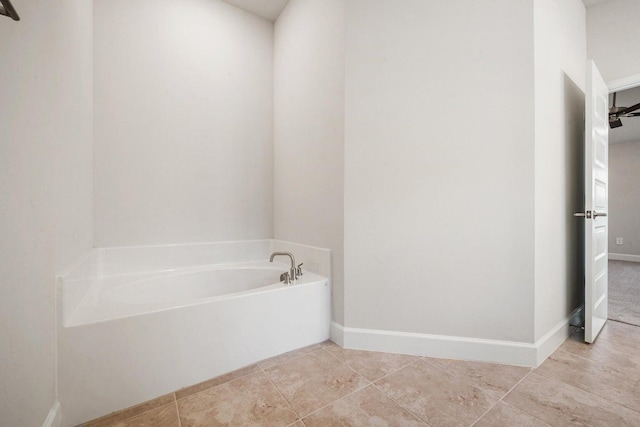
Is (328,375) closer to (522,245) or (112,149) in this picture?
(522,245)

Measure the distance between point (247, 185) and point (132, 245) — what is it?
1.01m

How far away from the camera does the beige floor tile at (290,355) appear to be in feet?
4.99

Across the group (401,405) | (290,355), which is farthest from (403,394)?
(290,355)

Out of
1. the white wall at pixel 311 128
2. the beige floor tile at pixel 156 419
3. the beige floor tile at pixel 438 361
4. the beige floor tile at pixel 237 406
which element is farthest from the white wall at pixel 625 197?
the beige floor tile at pixel 156 419

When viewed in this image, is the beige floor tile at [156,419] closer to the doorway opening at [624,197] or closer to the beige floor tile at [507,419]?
the beige floor tile at [507,419]

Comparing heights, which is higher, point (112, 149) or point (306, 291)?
point (112, 149)

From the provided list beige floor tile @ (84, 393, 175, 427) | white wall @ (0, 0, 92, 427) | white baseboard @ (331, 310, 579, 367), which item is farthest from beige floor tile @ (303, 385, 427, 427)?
white wall @ (0, 0, 92, 427)

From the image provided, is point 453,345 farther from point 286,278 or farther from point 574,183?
point 574,183

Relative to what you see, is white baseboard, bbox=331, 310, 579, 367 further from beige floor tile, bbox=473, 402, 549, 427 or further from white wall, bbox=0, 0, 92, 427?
white wall, bbox=0, 0, 92, 427

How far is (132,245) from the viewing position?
1.95 metres

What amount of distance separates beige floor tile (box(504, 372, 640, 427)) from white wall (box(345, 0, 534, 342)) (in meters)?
0.26

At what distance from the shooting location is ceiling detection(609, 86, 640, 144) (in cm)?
342

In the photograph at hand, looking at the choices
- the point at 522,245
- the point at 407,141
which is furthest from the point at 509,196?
the point at 407,141

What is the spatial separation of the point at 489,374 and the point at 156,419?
161 cm
